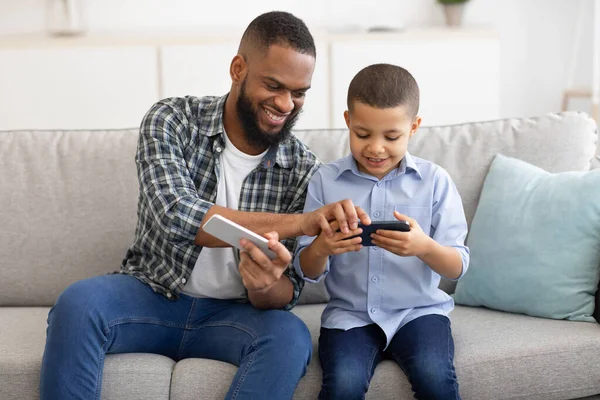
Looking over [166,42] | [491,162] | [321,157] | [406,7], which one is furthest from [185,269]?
[406,7]

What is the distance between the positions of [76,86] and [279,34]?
8.85ft

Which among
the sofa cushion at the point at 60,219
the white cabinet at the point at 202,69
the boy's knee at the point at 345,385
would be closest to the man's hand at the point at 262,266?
the boy's knee at the point at 345,385

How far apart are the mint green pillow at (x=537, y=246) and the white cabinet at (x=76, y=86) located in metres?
2.61

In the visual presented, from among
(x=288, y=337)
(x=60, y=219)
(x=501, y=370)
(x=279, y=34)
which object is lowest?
(x=501, y=370)

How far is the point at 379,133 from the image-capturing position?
1908 millimetres

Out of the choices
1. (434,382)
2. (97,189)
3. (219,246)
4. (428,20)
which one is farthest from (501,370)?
Answer: (428,20)

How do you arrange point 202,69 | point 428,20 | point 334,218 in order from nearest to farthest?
point 334,218 < point 202,69 < point 428,20

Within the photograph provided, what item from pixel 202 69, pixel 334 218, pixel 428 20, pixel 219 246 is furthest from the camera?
pixel 428 20

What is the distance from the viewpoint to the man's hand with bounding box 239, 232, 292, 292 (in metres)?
1.82

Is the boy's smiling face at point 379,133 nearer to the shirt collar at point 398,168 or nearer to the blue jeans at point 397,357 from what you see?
the shirt collar at point 398,168

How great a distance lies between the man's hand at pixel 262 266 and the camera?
71.8 inches

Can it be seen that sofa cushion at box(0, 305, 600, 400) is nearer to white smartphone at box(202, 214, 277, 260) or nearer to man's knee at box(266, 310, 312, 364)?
man's knee at box(266, 310, 312, 364)

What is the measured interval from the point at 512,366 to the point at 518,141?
0.77 meters

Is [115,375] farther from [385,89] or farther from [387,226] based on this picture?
[385,89]
